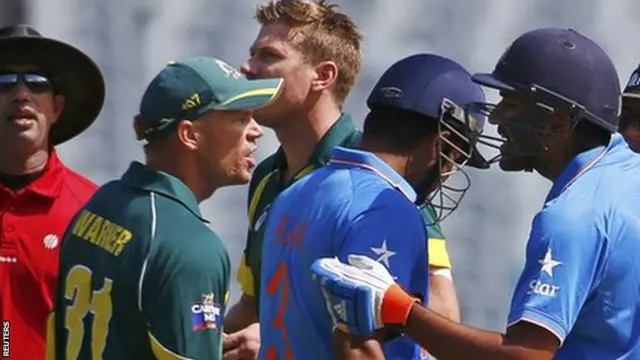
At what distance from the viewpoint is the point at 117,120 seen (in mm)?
6758

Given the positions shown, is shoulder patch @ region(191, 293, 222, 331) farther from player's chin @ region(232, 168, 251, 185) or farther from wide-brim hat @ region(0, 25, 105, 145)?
wide-brim hat @ region(0, 25, 105, 145)

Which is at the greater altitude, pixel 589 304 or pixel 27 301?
pixel 589 304

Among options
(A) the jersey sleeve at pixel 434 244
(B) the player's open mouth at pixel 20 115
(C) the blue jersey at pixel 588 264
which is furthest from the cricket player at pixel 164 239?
(B) the player's open mouth at pixel 20 115

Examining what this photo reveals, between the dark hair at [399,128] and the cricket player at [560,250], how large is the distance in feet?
0.61

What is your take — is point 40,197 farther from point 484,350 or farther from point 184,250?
point 484,350

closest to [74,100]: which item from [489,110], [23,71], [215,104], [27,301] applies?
[23,71]

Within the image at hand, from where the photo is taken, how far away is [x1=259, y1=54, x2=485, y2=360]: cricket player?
387 cm

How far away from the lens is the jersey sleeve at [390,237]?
12.6ft

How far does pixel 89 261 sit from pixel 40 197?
52.9 inches

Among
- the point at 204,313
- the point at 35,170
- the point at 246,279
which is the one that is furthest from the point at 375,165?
the point at 35,170

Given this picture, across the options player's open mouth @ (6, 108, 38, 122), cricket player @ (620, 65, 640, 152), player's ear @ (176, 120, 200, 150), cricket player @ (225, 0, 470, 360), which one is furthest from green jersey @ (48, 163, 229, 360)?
cricket player @ (620, 65, 640, 152)

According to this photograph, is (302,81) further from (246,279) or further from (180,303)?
(180,303)

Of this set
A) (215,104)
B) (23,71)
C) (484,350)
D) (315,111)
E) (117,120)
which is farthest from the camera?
(117,120)

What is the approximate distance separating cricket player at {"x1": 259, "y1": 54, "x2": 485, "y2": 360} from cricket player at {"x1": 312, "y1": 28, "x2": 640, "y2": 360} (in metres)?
0.10
